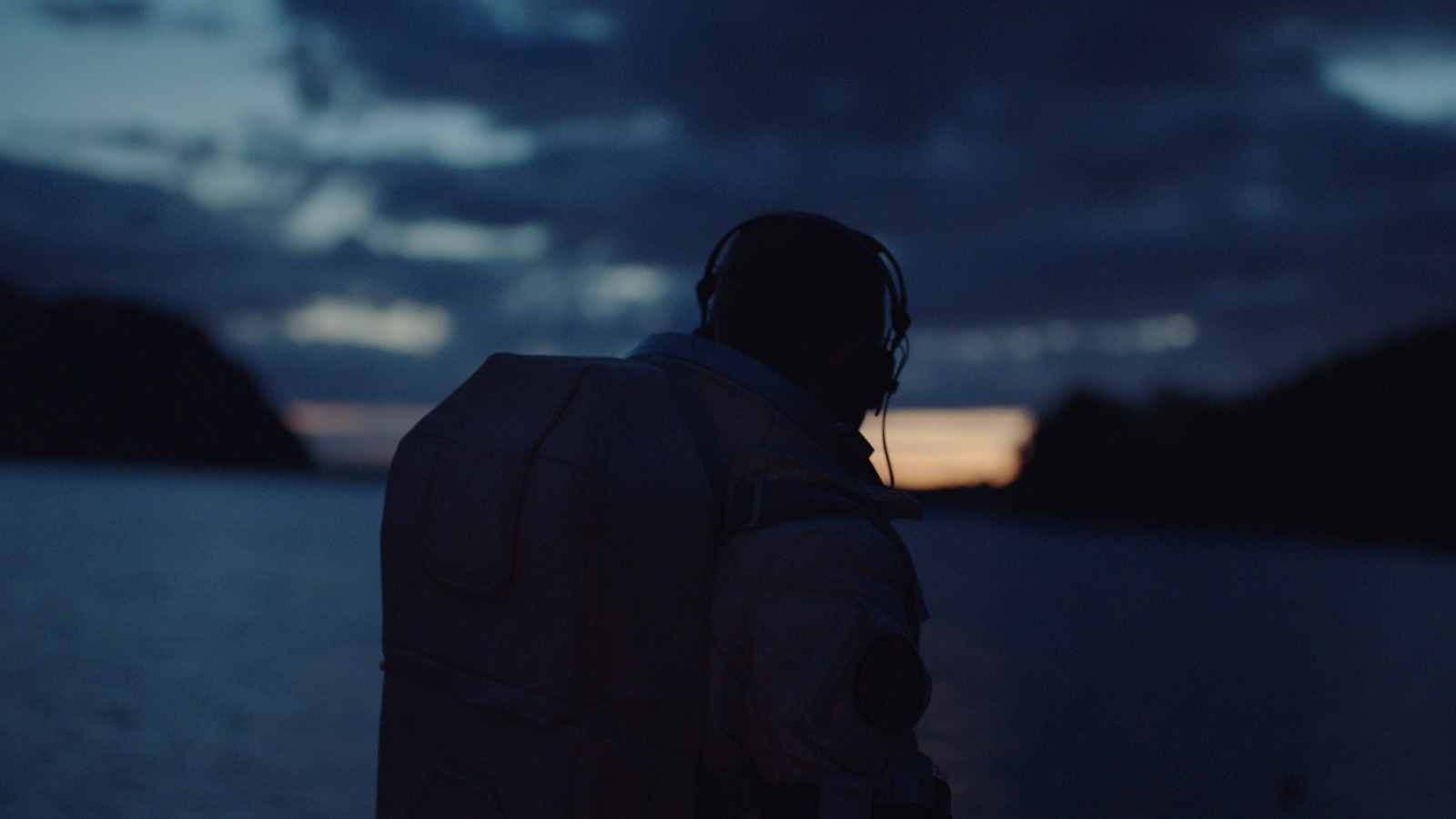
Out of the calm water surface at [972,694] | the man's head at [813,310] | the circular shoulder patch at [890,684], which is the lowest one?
the calm water surface at [972,694]

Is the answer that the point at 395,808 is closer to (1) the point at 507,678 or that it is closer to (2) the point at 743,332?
(1) the point at 507,678

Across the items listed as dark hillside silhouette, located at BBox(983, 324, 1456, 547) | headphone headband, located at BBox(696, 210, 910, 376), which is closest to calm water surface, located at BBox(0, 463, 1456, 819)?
headphone headband, located at BBox(696, 210, 910, 376)

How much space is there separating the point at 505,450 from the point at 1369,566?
129927mm

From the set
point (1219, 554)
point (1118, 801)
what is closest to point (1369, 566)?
point (1219, 554)

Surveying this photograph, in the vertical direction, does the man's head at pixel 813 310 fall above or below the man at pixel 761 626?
above

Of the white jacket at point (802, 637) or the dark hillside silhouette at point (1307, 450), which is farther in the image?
the dark hillside silhouette at point (1307, 450)

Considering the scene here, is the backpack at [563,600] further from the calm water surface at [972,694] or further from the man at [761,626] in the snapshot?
the calm water surface at [972,694]

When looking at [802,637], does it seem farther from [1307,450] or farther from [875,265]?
[1307,450]

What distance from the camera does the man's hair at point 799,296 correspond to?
2.24 meters

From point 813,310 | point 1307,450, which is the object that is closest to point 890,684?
point 813,310

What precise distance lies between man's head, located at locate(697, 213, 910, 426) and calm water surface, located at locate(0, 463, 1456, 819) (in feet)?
61.1

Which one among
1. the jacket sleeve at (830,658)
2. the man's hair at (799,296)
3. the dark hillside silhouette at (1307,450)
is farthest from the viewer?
the dark hillside silhouette at (1307,450)

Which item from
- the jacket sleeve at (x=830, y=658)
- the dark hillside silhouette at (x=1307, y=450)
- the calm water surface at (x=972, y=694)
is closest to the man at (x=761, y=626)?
the jacket sleeve at (x=830, y=658)

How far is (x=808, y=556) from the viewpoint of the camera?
184cm
